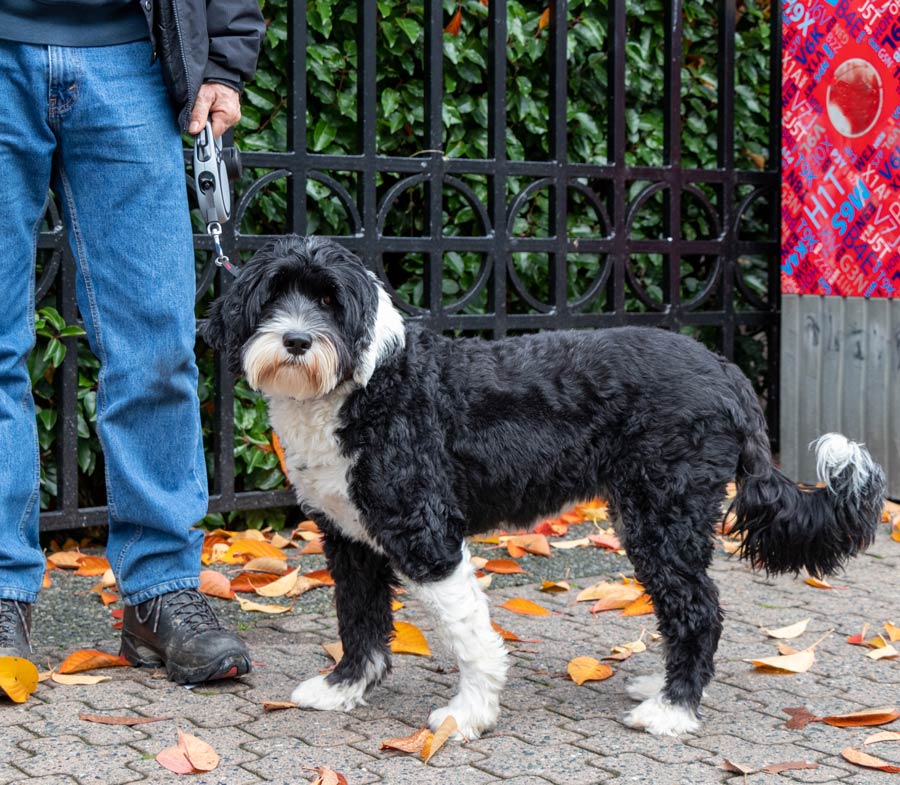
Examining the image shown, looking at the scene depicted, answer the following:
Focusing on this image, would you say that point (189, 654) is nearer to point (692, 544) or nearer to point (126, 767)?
point (126, 767)

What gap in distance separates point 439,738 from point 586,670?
715mm

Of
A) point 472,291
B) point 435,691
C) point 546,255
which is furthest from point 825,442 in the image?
point 546,255

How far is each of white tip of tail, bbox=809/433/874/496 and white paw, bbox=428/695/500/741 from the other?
3.69ft

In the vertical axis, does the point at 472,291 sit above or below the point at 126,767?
above

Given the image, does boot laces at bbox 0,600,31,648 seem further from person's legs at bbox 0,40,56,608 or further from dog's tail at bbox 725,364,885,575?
dog's tail at bbox 725,364,885,575

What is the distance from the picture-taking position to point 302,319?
329 cm

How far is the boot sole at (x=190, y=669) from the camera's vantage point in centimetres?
378

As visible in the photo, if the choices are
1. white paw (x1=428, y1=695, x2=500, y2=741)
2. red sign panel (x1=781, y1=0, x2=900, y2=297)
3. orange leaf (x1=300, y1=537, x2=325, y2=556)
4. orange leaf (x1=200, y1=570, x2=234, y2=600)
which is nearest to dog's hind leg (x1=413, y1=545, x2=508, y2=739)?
white paw (x1=428, y1=695, x2=500, y2=741)

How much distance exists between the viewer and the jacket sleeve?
3.87m

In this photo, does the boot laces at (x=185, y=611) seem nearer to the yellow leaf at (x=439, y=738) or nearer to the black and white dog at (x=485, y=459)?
the black and white dog at (x=485, y=459)

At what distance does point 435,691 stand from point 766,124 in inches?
164

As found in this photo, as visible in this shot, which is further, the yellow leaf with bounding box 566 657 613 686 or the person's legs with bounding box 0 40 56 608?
the yellow leaf with bounding box 566 657 613 686

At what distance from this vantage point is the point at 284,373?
3.30 metres

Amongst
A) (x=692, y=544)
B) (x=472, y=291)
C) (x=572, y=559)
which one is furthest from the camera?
(x=472, y=291)
